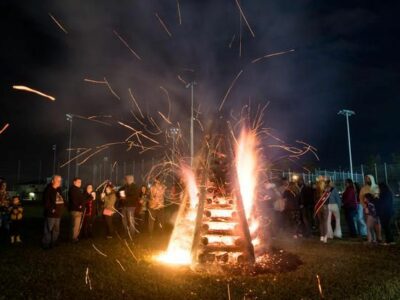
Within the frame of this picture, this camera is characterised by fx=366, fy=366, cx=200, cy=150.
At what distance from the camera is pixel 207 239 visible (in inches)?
354

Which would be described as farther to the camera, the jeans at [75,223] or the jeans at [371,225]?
the jeans at [75,223]

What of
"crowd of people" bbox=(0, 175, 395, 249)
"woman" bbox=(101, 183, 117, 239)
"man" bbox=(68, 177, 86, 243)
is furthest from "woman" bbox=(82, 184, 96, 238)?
"man" bbox=(68, 177, 86, 243)

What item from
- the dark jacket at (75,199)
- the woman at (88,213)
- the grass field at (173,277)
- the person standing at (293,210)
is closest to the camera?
the grass field at (173,277)

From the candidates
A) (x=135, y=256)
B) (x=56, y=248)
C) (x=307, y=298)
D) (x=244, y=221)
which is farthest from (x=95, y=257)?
(x=307, y=298)

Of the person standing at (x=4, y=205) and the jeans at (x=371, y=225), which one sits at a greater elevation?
the person standing at (x=4, y=205)

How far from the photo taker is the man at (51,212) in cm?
1105

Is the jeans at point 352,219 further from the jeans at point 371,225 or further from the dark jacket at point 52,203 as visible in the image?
the dark jacket at point 52,203

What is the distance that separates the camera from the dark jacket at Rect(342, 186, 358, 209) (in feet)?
43.0

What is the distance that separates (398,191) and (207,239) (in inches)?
1083

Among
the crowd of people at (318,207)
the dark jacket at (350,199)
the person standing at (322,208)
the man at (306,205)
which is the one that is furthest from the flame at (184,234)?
the dark jacket at (350,199)

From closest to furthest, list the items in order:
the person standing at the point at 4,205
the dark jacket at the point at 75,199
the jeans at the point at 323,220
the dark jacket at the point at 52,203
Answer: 1. the dark jacket at the point at 52,203
2. the dark jacket at the point at 75,199
3. the jeans at the point at 323,220
4. the person standing at the point at 4,205

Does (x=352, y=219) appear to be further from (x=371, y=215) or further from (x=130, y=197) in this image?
(x=130, y=197)

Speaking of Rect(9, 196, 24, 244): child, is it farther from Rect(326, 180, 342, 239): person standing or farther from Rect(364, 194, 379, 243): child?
Rect(364, 194, 379, 243): child

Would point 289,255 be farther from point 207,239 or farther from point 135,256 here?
point 135,256
